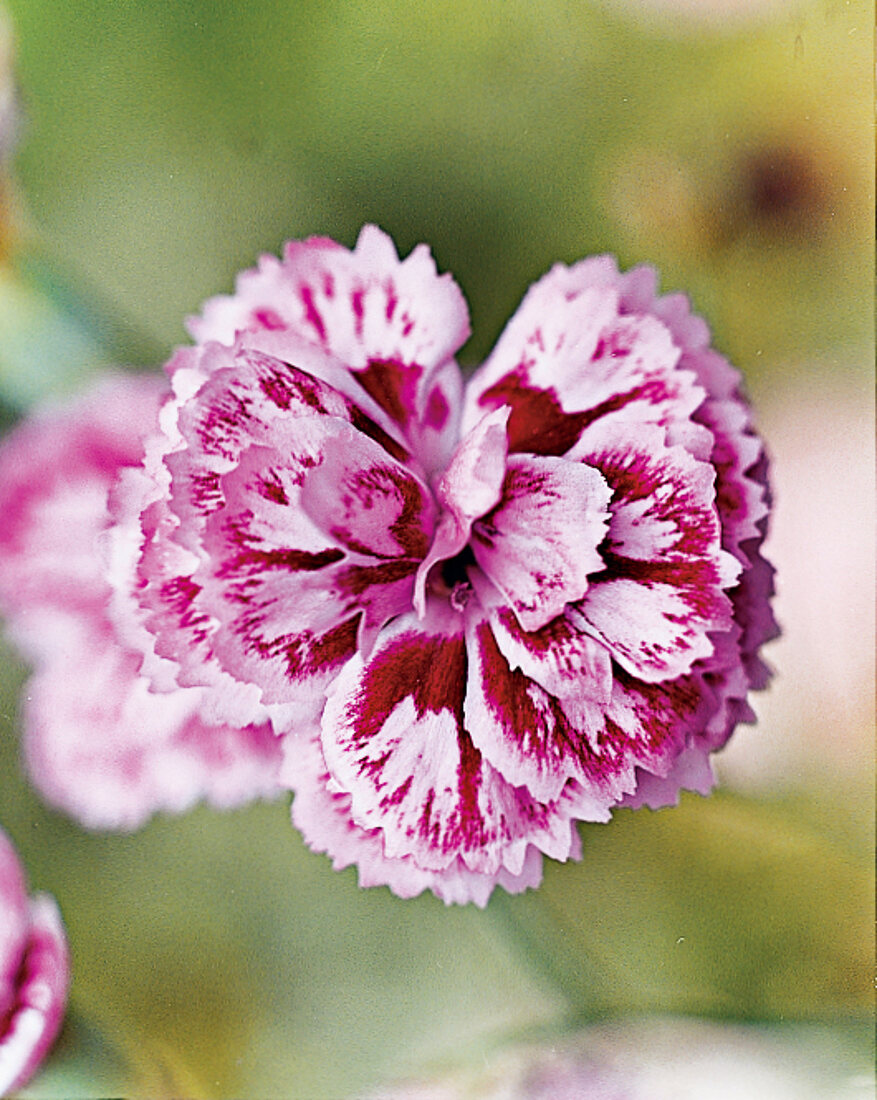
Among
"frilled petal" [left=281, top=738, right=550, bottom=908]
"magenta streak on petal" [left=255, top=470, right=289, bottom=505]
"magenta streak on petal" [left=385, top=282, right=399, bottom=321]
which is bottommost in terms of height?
"frilled petal" [left=281, top=738, right=550, bottom=908]

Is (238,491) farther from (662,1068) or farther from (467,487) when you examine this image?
(662,1068)

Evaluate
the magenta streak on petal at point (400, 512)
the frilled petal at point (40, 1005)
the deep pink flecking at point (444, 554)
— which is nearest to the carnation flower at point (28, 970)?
the frilled petal at point (40, 1005)

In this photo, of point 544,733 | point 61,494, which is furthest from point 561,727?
point 61,494

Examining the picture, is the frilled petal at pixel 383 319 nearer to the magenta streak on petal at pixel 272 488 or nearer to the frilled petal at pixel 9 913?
the magenta streak on petal at pixel 272 488

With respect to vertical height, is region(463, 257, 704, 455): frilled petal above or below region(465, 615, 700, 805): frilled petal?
above

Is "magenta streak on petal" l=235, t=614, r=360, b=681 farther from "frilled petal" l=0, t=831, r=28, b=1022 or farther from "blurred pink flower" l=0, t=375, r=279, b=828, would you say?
"frilled petal" l=0, t=831, r=28, b=1022

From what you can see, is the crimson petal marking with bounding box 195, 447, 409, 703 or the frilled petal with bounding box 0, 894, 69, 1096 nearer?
the crimson petal marking with bounding box 195, 447, 409, 703

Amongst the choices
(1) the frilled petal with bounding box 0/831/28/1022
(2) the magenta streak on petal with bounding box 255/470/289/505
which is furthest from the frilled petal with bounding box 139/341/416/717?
(1) the frilled petal with bounding box 0/831/28/1022

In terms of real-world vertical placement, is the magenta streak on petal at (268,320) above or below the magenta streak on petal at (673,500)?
above
